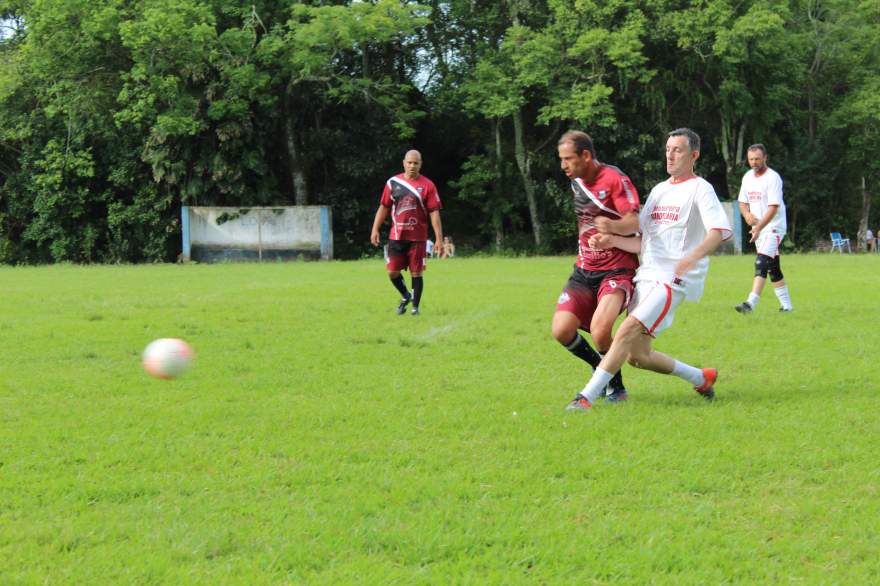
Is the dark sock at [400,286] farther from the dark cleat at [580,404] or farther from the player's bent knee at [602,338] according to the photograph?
the dark cleat at [580,404]

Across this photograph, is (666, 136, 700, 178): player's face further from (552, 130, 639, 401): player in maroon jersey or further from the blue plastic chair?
the blue plastic chair

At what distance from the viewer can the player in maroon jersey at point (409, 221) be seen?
41.1ft

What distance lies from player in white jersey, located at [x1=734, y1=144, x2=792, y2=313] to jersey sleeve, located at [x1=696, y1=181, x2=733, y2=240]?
6.35 meters

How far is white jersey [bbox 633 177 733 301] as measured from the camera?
20.5 feet

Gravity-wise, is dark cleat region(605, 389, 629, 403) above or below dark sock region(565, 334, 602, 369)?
below

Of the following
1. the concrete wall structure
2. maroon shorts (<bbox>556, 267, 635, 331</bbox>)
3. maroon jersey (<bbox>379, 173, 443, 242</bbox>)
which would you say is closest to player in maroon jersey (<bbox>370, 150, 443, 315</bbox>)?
maroon jersey (<bbox>379, 173, 443, 242</bbox>)

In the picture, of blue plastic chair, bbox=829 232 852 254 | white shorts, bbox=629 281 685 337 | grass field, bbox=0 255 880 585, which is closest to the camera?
grass field, bbox=0 255 880 585

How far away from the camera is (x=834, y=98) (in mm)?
41562

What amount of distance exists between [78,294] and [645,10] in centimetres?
2638

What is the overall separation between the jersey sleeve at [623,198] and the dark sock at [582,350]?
0.97 metres

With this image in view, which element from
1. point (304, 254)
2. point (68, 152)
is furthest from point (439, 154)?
point (68, 152)

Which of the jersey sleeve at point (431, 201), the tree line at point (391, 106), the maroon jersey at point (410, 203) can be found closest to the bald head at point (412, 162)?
the maroon jersey at point (410, 203)

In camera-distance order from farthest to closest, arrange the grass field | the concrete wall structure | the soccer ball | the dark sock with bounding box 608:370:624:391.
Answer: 1. the concrete wall structure
2. the soccer ball
3. the dark sock with bounding box 608:370:624:391
4. the grass field

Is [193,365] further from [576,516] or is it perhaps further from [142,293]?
[142,293]
